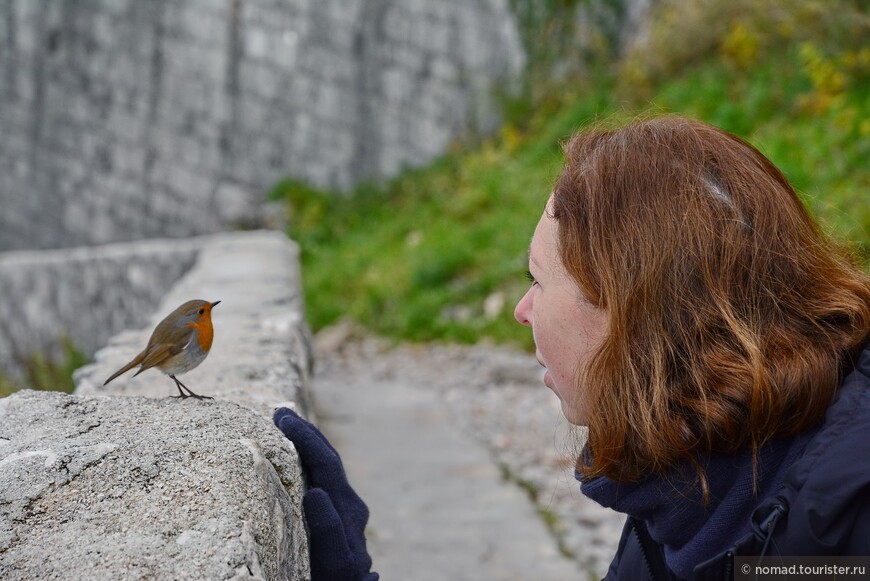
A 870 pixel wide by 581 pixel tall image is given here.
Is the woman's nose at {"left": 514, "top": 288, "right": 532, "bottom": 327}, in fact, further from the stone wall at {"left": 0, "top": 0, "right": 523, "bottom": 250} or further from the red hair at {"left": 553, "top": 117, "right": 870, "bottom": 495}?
the stone wall at {"left": 0, "top": 0, "right": 523, "bottom": 250}

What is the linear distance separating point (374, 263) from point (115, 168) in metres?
6.41

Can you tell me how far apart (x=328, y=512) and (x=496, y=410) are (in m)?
3.96

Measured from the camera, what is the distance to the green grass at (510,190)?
6.76m

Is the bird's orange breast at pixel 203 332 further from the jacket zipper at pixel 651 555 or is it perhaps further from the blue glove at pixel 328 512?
the jacket zipper at pixel 651 555

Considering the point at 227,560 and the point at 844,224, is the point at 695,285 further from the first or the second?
the point at 844,224

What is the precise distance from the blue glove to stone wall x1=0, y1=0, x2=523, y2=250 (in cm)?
980

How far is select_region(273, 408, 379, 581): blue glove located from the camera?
1745mm

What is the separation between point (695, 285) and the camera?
4.83 ft

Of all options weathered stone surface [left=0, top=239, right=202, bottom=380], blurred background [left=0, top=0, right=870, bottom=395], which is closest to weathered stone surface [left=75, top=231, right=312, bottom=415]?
weathered stone surface [left=0, top=239, right=202, bottom=380]

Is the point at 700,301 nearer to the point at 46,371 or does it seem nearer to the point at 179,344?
the point at 179,344

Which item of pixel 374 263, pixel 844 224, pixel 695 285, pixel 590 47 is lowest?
pixel 374 263

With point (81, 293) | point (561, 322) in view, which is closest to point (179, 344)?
point (561, 322)

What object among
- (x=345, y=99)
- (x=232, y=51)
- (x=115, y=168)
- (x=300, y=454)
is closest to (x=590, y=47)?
(x=345, y=99)

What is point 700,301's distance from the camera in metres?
1.47
